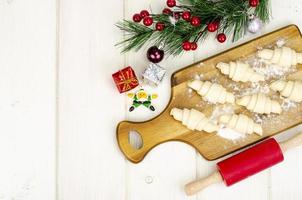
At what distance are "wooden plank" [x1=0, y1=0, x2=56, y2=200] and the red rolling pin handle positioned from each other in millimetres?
470

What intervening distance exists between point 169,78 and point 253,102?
234mm

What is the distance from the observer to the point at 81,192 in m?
1.35

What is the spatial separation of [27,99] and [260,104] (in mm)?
630

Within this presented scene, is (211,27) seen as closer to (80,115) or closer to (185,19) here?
(185,19)

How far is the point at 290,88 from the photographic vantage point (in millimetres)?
1314

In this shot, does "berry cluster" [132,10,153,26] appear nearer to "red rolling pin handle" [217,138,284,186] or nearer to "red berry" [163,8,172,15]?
"red berry" [163,8,172,15]

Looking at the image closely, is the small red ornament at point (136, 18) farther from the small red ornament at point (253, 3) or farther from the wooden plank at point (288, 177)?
the wooden plank at point (288, 177)

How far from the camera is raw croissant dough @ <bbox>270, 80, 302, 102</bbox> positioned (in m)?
1.31

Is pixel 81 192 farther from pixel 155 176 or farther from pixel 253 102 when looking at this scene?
pixel 253 102

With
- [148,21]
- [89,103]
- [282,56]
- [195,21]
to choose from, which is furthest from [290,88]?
[89,103]

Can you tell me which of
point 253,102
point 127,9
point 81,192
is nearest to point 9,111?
point 81,192

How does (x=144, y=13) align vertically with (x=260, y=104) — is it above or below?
above

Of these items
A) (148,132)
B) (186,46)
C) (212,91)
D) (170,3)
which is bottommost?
(148,132)

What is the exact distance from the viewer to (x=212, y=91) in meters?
1.31
